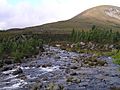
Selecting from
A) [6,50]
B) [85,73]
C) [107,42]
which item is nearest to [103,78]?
[85,73]

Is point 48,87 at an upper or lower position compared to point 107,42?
upper

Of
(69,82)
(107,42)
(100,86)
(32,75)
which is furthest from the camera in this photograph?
(107,42)

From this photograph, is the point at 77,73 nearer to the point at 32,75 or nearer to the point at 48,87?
the point at 32,75

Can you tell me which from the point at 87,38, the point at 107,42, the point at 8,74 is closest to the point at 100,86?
the point at 8,74

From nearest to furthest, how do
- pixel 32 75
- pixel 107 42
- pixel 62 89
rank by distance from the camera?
1. pixel 62 89
2. pixel 32 75
3. pixel 107 42

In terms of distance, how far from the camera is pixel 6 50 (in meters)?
78.7

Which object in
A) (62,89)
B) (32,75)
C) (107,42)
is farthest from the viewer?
(107,42)

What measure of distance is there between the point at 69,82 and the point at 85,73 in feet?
28.6

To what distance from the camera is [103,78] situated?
44.1 metres

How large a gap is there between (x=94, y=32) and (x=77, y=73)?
96.3m

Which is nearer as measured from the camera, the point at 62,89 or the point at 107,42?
the point at 62,89

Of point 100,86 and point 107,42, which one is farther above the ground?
point 100,86

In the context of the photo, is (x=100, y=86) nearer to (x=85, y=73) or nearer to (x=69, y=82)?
(x=69, y=82)

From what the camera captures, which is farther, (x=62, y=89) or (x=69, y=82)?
(x=69, y=82)
